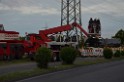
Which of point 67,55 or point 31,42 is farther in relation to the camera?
point 31,42

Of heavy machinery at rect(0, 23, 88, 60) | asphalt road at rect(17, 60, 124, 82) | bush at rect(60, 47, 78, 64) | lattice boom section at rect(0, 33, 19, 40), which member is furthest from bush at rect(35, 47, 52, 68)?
lattice boom section at rect(0, 33, 19, 40)

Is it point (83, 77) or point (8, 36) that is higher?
point (8, 36)

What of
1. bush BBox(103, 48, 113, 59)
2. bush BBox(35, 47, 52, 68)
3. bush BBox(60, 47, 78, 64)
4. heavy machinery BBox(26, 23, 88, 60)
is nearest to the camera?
bush BBox(35, 47, 52, 68)

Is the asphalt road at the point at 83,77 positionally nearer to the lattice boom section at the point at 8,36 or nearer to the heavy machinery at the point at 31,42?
the heavy machinery at the point at 31,42

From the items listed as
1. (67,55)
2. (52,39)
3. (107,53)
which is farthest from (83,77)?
(107,53)

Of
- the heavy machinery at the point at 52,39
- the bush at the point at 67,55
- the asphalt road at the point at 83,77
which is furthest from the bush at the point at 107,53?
the asphalt road at the point at 83,77

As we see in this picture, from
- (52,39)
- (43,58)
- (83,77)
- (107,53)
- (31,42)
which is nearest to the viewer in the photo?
(83,77)

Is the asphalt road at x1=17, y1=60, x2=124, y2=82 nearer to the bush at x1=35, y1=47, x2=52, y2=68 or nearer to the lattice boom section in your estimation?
the bush at x1=35, y1=47, x2=52, y2=68

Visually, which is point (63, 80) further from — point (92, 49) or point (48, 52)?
point (92, 49)

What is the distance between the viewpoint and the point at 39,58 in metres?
29.3

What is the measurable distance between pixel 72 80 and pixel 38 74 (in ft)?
16.0

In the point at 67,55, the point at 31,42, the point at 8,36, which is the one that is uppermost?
the point at 8,36

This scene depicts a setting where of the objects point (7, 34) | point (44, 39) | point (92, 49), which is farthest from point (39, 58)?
point (92, 49)

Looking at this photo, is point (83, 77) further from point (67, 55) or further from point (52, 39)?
point (52, 39)
